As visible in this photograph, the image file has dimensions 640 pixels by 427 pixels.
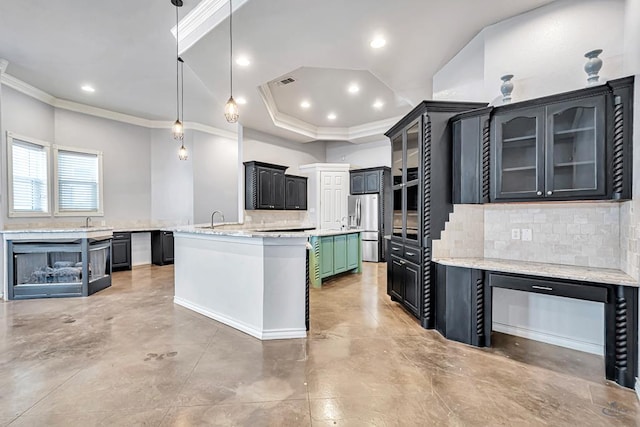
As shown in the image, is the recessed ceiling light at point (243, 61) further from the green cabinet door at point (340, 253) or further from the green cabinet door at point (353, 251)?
the green cabinet door at point (353, 251)

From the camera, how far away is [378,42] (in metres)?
3.53

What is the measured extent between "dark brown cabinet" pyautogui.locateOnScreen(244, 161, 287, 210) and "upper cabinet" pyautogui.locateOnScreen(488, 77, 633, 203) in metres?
4.79

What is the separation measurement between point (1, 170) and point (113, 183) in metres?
2.13

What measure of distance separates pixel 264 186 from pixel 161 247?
2.76 metres

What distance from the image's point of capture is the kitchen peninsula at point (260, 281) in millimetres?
3094

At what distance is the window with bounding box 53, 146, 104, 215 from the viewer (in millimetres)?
5928

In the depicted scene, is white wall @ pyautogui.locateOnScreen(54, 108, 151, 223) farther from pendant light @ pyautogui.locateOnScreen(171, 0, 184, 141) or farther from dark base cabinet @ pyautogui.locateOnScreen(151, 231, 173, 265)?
pendant light @ pyautogui.locateOnScreen(171, 0, 184, 141)

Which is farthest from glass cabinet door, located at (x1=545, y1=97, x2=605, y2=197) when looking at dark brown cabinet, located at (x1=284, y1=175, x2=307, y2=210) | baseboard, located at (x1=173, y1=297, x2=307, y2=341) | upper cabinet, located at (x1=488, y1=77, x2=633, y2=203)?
dark brown cabinet, located at (x1=284, y1=175, x2=307, y2=210)

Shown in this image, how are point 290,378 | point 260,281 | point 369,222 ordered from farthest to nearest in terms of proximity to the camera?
point 369,222 < point 260,281 < point 290,378

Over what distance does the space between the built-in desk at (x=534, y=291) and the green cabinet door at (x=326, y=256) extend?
7.40 ft

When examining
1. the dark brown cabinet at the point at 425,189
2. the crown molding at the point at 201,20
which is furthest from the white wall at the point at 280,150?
the dark brown cabinet at the point at 425,189

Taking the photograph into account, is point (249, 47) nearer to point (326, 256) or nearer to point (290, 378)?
point (326, 256)

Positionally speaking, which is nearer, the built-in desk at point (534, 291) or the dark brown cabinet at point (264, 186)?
the built-in desk at point (534, 291)

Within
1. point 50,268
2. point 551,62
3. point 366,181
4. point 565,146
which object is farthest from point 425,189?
point 50,268
